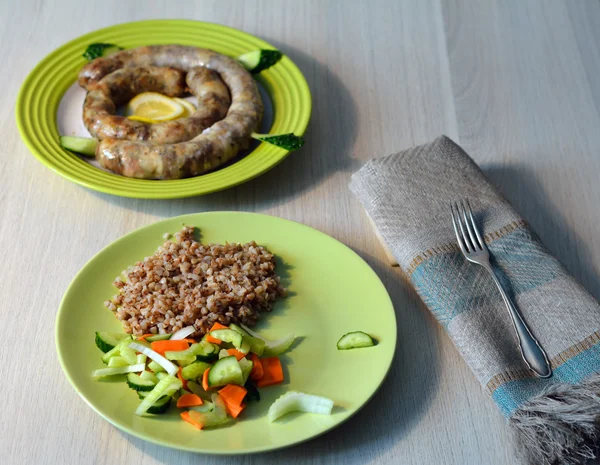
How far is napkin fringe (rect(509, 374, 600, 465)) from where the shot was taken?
1.21 m

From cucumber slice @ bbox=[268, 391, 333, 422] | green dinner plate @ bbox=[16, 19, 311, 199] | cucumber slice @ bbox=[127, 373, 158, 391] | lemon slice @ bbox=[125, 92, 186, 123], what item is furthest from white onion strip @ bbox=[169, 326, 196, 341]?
lemon slice @ bbox=[125, 92, 186, 123]

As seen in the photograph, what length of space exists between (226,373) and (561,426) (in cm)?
60

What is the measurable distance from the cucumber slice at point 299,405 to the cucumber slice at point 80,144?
3.04ft

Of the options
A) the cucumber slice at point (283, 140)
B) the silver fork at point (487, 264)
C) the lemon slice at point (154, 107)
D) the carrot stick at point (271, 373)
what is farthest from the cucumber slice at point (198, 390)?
the lemon slice at point (154, 107)

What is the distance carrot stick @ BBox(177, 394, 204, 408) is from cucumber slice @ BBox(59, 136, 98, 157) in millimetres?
840

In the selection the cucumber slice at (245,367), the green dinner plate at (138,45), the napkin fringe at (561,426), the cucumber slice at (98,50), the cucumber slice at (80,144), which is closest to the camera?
the napkin fringe at (561,426)

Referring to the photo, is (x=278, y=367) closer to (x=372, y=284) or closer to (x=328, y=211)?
(x=372, y=284)

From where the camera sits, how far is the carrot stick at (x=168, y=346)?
4.43 feet

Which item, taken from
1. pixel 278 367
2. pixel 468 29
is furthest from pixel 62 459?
pixel 468 29

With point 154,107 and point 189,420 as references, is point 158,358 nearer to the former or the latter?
point 189,420

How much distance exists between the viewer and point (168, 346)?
1.36 metres

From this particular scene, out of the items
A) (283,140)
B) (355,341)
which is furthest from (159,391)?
(283,140)

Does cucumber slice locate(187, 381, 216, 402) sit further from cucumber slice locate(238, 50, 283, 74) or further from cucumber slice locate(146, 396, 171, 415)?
cucumber slice locate(238, 50, 283, 74)

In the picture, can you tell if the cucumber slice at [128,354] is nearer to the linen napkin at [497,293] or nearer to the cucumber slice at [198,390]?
the cucumber slice at [198,390]
